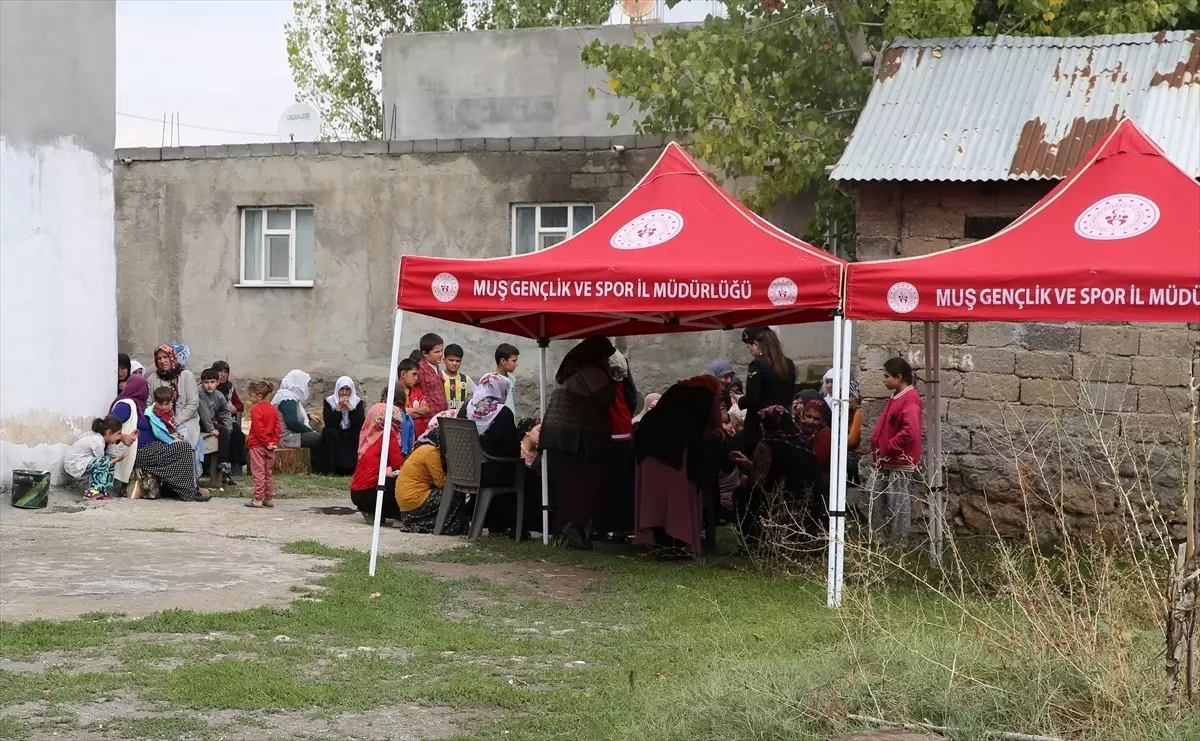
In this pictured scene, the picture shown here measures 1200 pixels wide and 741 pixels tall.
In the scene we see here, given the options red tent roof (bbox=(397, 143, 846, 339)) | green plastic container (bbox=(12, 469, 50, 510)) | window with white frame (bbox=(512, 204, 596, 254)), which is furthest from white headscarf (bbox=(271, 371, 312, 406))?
red tent roof (bbox=(397, 143, 846, 339))

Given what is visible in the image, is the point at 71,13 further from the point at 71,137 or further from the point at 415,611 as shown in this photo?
the point at 415,611

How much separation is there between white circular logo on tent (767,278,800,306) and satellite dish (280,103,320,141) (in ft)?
50.8

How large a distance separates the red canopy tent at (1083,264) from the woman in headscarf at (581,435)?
2.91 metres

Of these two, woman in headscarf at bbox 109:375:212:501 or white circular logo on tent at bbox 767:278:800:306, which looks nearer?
white circular logo on tent at bbox 767:278:800:306

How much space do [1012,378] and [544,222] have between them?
8.86 metres

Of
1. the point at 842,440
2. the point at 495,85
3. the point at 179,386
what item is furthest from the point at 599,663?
the point at 495,85

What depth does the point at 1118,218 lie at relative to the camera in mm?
8922

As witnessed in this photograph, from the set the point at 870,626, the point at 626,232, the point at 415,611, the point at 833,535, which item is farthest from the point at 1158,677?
the point at 626,232

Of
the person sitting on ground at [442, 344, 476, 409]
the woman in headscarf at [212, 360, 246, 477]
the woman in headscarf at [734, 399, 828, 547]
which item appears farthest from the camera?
the woman in headscarf at [212, 360, 246, 477]

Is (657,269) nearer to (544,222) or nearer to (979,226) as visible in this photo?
(979,226)

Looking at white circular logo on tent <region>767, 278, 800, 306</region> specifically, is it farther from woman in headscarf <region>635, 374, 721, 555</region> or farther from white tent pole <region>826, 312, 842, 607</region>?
woman in headscarf <region>635, 374, 721, 555</region>

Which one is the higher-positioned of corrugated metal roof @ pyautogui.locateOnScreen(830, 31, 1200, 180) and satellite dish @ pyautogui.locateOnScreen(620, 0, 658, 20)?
satellite dish @ pyautogui.locateOnScreen(620, 0, 658, 20)

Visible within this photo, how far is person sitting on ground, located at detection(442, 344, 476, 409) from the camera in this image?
14.1m

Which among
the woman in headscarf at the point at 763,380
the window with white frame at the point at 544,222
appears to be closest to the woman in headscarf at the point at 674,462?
the woman in headscarf at the point at 763,380
